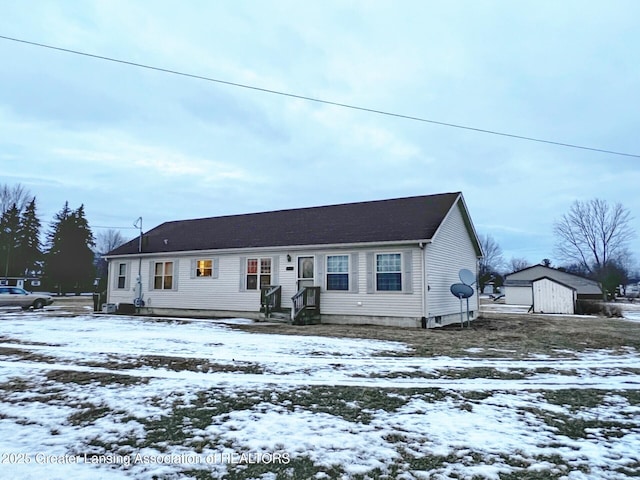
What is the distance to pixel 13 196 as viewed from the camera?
154 ft

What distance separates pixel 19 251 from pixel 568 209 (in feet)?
221

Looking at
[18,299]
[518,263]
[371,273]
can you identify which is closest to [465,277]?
[371,273]

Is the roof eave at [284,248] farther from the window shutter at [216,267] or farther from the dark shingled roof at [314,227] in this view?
the window shutter at [216,267]

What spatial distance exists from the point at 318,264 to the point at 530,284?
2947 centimetres

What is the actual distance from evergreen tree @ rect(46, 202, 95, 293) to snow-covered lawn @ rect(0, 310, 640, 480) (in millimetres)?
44840

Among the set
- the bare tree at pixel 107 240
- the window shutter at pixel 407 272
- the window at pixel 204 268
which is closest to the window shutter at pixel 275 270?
the window at pixel 204 268

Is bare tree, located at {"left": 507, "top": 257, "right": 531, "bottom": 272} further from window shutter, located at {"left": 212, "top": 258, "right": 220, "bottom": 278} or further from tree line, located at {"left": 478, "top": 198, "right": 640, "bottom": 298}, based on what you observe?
window shutter, located at {"left": 212, "top": 258, "right": 220, "bottom": 278}

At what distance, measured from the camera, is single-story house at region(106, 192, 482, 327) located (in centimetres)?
1410

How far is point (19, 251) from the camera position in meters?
46.3

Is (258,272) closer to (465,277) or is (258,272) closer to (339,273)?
(339,273)

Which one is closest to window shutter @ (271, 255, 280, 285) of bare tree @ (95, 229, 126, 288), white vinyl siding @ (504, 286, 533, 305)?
white vinyl siding @ (504, 286, 533, 305)

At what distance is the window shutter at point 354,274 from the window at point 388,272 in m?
0.74

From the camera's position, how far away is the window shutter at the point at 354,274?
1476cm

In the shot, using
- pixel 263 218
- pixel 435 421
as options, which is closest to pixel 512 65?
pixel 263 218
